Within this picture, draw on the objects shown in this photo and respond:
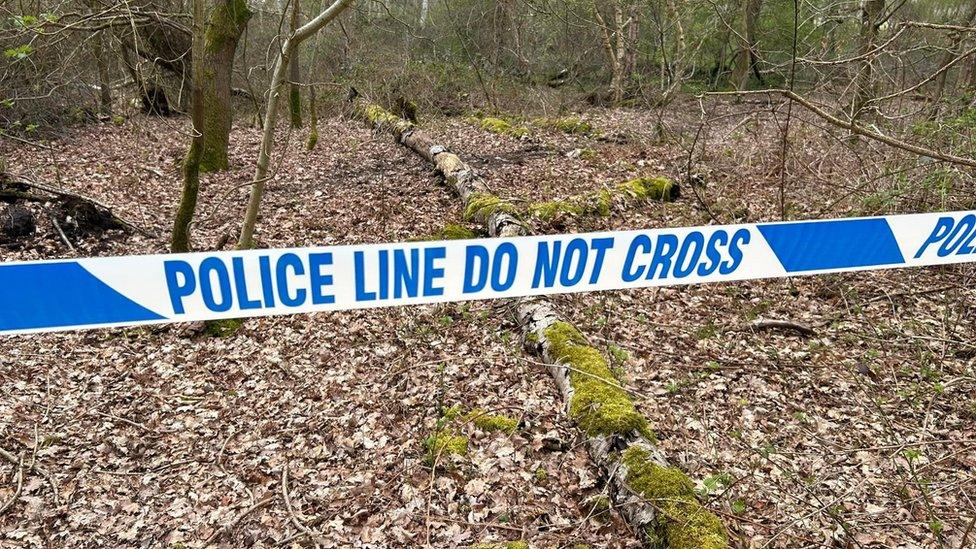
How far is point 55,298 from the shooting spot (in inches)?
93.4

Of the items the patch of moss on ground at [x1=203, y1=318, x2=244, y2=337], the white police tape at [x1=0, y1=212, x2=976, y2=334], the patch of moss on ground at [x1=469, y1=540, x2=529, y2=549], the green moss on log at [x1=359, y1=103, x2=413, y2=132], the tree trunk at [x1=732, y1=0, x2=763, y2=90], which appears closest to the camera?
the white police tape at [x1=0, y1=212, x2=976, y2=334]

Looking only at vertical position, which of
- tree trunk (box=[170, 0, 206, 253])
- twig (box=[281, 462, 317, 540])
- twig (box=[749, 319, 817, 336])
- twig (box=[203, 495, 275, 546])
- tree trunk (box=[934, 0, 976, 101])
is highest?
tree trunk (box=[934, 0, 976, 101])

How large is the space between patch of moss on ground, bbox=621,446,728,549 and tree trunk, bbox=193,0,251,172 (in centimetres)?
920

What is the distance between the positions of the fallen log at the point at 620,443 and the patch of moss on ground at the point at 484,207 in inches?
78.1

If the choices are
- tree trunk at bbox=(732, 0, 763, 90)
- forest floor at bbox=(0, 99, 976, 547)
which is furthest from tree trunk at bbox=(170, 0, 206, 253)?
tree trunk at bbox=(732, 0, 763, 90)

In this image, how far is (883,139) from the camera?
12.6 ft

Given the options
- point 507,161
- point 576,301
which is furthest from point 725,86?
point 576,301

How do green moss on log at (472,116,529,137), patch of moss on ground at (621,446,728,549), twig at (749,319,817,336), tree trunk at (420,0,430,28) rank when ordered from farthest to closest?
tree trunk at (420,0,430,28), green moss on log at (472,116,529,137), twig at (749,319,817,336), patch of moss on ground at (621,446,728,549)

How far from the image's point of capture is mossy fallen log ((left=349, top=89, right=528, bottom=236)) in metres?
6.62

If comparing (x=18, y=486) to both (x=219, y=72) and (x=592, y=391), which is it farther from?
(x=219, y=72)

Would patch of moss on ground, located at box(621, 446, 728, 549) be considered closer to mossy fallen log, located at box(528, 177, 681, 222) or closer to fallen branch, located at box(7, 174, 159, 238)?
mossy fallen log, located at box(528, 177, 681, 222)

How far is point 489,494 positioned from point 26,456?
11.3ft

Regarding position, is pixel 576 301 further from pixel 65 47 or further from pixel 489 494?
pixel 65 47

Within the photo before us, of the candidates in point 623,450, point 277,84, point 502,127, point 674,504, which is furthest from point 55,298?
point 502,127
